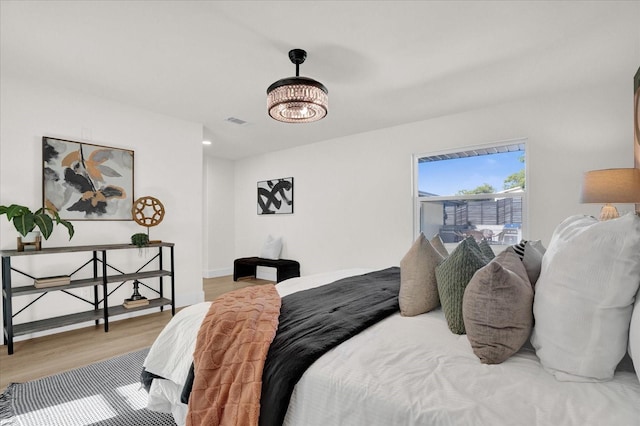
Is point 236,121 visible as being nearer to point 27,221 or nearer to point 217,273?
point 27,221

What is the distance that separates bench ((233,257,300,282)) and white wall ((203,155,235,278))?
0.69 meters

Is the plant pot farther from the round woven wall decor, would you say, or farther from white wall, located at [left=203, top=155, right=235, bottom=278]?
white wall, located at [left=203, top=155, right=235, bottom=278]

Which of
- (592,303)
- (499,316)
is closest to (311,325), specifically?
(499,316)

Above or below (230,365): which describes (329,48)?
above

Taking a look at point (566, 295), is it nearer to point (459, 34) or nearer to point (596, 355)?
point (596, 355)

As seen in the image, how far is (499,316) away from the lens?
112cm

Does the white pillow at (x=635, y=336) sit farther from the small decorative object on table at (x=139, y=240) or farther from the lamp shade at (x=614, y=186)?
the small decorative object on table at (x=139, y=240)

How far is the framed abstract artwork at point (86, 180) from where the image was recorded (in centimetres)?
326

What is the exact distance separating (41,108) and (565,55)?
15.6ft

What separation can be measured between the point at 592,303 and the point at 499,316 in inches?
10.2

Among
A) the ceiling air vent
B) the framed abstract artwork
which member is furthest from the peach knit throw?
the ceiling air vent

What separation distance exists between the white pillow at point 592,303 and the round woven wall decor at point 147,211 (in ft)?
12.5

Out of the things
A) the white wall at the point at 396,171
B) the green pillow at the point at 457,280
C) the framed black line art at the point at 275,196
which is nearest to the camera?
the green pillow at the point at 457,280

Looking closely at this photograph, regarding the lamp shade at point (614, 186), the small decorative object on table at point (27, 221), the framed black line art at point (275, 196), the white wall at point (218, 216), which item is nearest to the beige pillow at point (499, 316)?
the lamp shade at point (614, 186)
